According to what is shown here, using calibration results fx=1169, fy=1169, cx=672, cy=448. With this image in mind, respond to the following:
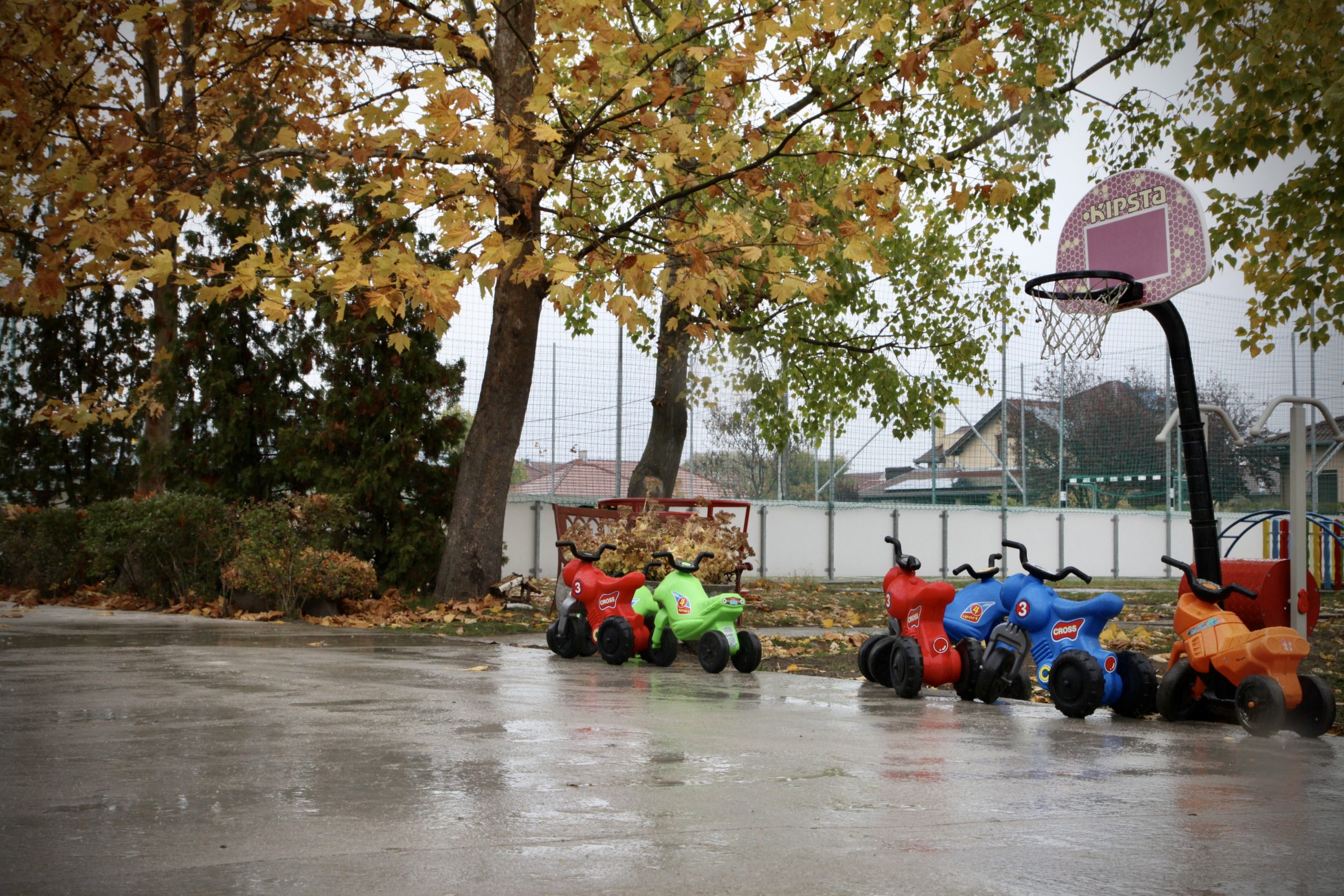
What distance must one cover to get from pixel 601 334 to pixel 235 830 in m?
16.6

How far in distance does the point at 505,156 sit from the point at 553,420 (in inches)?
401

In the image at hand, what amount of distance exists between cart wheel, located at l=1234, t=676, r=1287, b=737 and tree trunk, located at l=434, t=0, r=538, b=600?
8.28 meters

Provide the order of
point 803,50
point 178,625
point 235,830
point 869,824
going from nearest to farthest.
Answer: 1. point 235,830
2. point 869,824
3. point 803,50
4. point 178,625

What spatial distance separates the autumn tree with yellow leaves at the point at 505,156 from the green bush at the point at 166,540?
82.5 inches

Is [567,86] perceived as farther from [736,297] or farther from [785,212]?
[736,297]

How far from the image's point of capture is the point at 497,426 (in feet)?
41.5

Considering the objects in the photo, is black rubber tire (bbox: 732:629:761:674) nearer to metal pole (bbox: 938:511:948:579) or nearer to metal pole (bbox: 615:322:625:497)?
metal pole (bbox: 615:322:625:497)

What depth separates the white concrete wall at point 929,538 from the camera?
1936cm

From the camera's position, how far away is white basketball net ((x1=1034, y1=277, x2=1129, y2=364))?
8.27m

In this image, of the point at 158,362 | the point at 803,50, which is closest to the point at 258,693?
the point at 803,50

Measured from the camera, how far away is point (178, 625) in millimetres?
10367

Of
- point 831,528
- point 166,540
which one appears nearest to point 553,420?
point 831,528

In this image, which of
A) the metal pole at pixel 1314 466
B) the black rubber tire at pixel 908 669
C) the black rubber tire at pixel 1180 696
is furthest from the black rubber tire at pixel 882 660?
the metal pole at pixel 1314 466

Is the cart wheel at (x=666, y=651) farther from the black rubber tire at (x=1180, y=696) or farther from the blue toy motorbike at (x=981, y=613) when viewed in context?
the black rubber tire at (x=1180, y=696)
